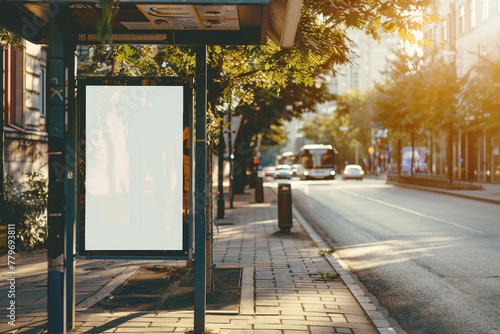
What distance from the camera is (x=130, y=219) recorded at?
6.14 metres

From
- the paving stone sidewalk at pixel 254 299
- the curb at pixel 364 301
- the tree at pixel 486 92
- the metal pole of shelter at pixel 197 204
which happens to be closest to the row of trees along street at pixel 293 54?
the paving stone sidewalk at pixel 254 299

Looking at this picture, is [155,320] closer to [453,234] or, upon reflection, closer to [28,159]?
[453,234]

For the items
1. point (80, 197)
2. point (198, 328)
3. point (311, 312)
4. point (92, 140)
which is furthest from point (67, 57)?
point (311, 312)

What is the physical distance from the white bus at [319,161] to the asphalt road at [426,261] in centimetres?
4015

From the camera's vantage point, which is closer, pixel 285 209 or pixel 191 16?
pixel 191 16

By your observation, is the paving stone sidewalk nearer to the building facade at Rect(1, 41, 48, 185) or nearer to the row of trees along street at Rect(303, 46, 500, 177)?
the building facade at Rect(1, 41, 48, 185)

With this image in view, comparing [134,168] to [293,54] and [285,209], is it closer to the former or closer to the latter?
[293,54]

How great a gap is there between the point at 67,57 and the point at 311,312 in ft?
11.0

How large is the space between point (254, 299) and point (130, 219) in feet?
7.15

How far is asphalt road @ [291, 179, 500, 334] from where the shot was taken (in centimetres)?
749

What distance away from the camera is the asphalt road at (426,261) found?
7492 millimetres

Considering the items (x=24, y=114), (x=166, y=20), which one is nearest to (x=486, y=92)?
(x=24, y=114)

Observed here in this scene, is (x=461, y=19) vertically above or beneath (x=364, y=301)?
above

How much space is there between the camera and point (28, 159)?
60.0ft
